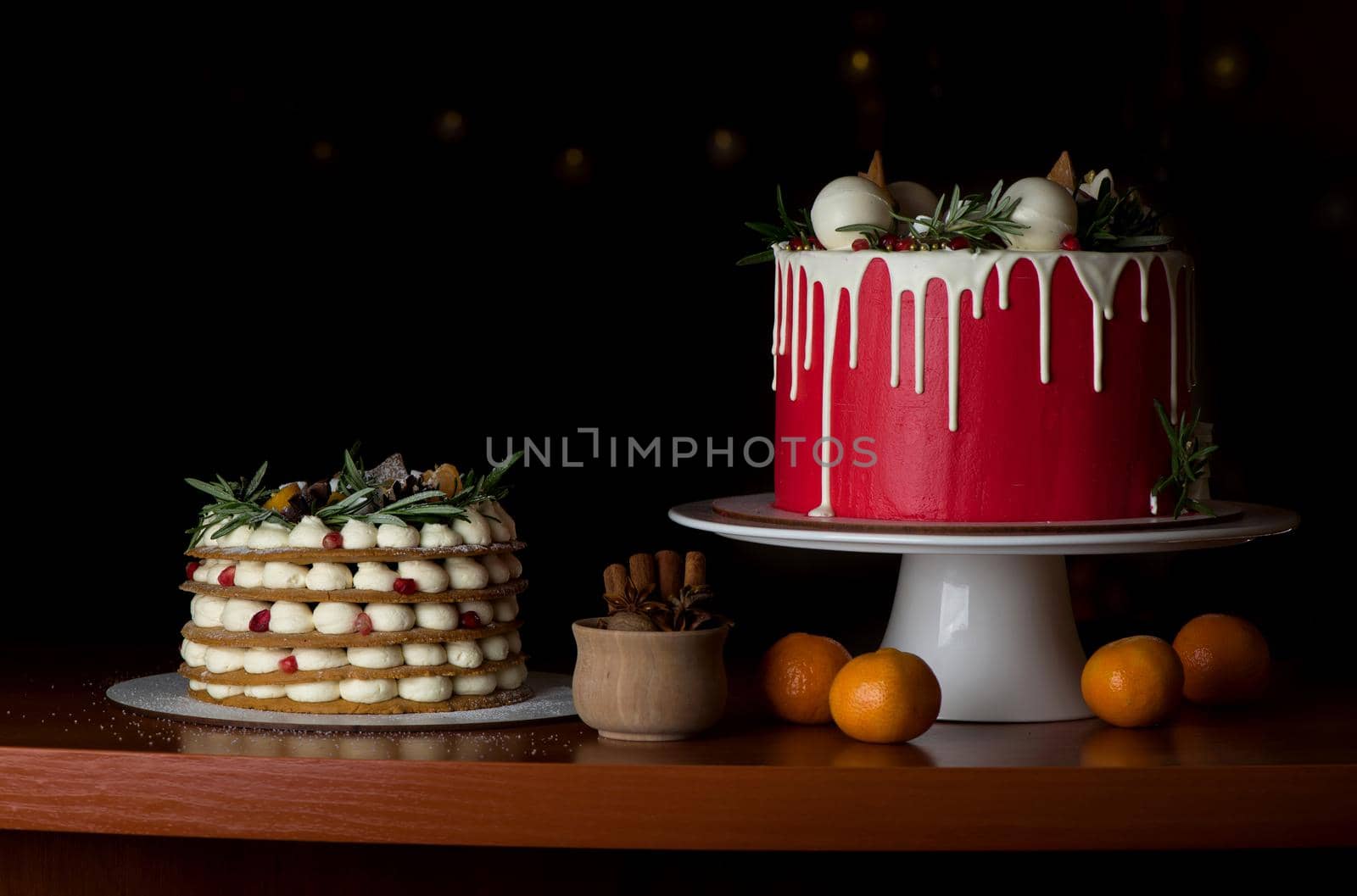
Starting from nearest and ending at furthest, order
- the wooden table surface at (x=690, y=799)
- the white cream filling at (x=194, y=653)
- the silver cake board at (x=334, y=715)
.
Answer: the wooden table surface at (x=690, y=799), the silver cake board at (x=334, y=715), the white cream filling at (x=194, y=653)

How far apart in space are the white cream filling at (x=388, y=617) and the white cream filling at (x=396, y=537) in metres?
0.05

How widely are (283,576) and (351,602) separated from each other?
2.6 inches

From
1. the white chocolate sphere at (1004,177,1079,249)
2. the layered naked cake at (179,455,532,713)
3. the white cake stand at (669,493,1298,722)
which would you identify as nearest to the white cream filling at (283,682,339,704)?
the layered naked cake at (179,455,532,713)

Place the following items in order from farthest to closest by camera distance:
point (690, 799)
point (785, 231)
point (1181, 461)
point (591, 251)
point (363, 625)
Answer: point (591, 251), point (785, 231), point (1181, 461), point (363, 625), point (690, 799)

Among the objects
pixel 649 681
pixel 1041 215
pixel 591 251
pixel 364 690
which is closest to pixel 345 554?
pixel 364 690

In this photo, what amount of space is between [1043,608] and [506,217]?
128 centimetres

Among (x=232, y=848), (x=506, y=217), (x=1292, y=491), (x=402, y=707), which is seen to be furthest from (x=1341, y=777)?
(x=506, y=217)

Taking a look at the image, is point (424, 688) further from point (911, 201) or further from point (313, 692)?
point (911, 201)

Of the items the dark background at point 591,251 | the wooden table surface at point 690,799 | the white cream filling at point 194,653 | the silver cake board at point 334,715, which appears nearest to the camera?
the wooden table surface at point 690,799

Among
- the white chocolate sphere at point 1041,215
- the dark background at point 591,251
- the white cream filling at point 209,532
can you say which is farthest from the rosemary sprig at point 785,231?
the dark background at point 591,251

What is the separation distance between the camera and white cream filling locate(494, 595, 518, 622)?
163 cm

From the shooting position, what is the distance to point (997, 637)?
5.42ft

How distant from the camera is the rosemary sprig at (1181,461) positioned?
1637 millimetres

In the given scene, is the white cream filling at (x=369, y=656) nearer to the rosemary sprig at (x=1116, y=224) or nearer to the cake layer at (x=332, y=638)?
the cake layer at (x=332, y=638)
